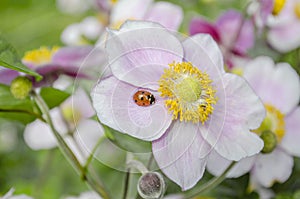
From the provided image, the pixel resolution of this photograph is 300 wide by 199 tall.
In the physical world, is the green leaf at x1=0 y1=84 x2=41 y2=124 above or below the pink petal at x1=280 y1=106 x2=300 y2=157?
above

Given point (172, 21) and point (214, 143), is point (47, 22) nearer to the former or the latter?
point (172, 21)

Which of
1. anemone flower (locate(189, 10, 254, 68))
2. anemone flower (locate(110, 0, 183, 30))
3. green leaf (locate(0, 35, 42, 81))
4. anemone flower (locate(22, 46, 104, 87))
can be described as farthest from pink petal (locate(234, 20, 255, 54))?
green leaf (locate(0, 35, 42, 81))

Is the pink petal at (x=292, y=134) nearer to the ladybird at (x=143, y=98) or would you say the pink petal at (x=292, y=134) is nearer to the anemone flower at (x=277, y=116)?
the anemone flower at (x=277, y=116)

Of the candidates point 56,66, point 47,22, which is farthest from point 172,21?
point 47,22

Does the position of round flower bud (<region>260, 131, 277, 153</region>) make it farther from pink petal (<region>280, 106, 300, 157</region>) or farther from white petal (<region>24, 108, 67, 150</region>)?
white petal (<region>24, 108, 67, 150</region>)

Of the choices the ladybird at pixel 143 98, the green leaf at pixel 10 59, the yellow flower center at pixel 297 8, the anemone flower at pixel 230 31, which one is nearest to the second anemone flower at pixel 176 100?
the ladybird at pixel 143 98

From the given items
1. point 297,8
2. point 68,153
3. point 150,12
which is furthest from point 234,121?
point 297,8
